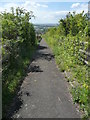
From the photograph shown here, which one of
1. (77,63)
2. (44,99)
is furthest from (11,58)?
(44,99)

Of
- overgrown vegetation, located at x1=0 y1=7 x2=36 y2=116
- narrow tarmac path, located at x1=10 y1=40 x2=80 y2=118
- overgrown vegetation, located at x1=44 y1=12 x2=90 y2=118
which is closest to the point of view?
narrow tarmac path, located at x1=10 y1=40 x2=80 y2=118

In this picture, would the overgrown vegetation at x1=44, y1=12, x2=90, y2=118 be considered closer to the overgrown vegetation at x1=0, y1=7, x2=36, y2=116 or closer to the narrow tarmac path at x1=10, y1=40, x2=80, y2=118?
the narrow tarmac path at x1=10, y1=40, x2=80, y2=118

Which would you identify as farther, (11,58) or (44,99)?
(11,58)

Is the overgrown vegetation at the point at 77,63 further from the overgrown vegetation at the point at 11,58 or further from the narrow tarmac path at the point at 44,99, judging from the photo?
the overgrown vegetation at the point at 11,58

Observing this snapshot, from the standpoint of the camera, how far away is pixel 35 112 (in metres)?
4.39

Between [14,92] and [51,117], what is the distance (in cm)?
199

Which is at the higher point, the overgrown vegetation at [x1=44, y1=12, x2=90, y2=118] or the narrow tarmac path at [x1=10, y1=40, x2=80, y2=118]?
the overgrown vegetation at [x1=44, y1=12, x2=90, y2=118]

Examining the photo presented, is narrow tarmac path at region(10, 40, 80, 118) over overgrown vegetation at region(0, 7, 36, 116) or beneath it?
beneath

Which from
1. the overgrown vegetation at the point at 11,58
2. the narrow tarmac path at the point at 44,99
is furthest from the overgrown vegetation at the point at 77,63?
the overgrown vegetation at the point at 11,58

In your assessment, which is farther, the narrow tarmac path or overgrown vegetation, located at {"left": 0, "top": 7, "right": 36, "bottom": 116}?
overgrown vegetation, located at {"left": 0, "top": 7, "right": 36, "bottom": 116}

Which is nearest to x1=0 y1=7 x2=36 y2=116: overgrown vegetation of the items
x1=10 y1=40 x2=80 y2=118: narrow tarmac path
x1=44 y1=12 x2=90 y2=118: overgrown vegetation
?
x1=10 y1=40 x2=80 y2=118: narrow tarmac path

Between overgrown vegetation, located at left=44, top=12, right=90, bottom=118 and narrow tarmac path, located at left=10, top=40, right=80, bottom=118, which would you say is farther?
overgrown vegetation, located at left=44, top=12, right=90, bottom=118

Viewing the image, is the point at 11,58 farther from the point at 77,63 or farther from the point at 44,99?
the point at 44,99

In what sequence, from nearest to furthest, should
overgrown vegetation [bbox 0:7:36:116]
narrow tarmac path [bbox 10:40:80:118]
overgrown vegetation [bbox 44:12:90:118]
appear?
narrow tarmac path [bbox 10:40:80:118]
overgrown vegetation [bbox 44:12:90:118]
overgrown vegetation [bbox 0:7:36:116]
